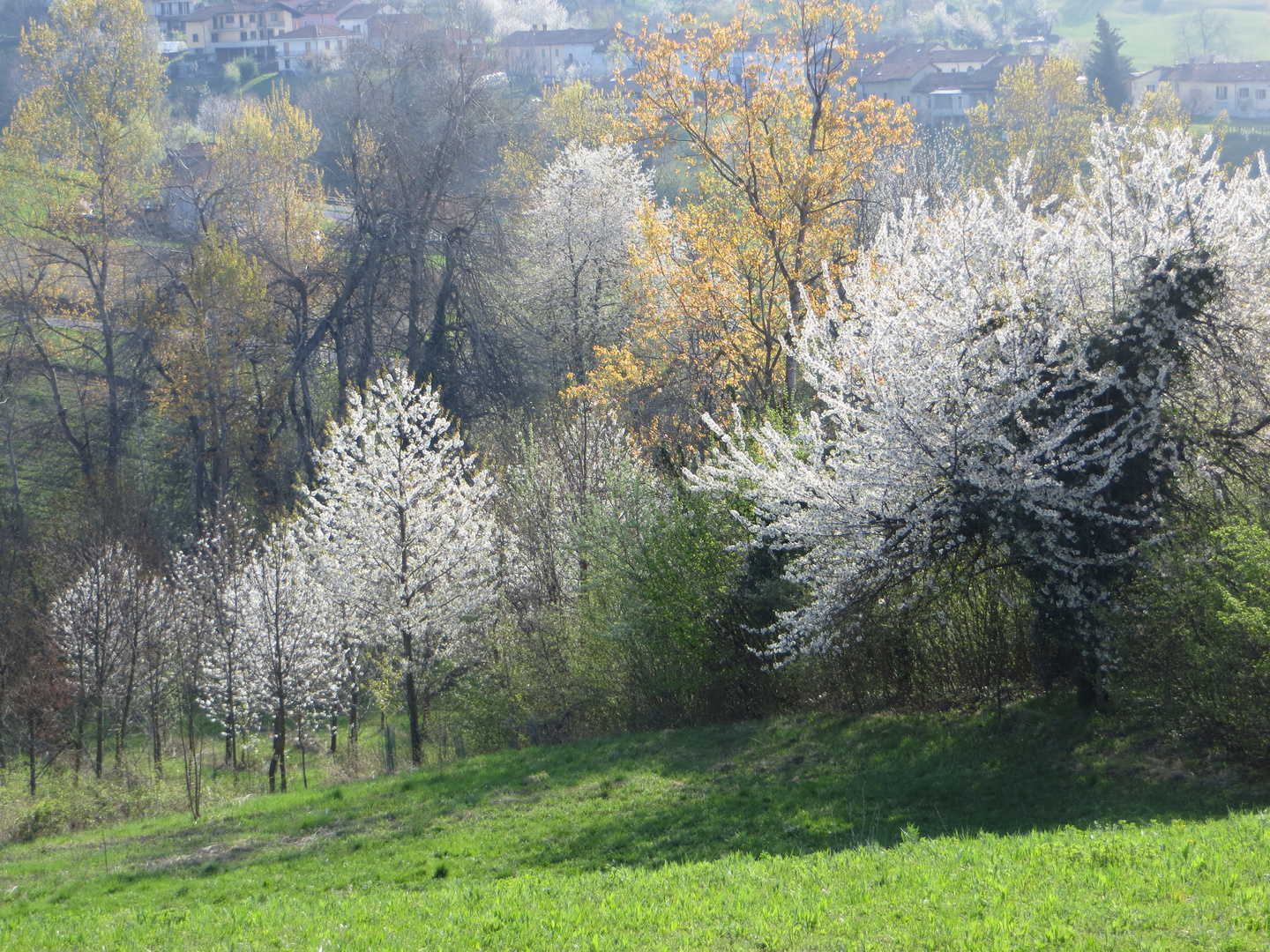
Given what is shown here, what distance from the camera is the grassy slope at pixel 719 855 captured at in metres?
6.89

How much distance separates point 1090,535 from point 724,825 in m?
5.31

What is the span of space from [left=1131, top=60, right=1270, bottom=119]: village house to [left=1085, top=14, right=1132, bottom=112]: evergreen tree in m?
18.5

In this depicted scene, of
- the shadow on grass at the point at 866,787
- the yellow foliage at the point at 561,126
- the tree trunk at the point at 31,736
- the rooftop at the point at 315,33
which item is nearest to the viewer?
the shadow on grass at the point at 866,787

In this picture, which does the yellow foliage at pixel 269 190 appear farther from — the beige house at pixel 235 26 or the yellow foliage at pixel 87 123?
the beige house at pixel 235 26

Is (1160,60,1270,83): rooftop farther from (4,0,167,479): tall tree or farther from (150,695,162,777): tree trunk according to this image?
(150,695,162,777): tree trunk

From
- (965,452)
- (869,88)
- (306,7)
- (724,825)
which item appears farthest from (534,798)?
(306,7)

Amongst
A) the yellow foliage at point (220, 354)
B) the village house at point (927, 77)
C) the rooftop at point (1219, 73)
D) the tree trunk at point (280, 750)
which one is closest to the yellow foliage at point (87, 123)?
the yellow foliage at point (220, 354)

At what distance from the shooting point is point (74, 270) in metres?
42.0

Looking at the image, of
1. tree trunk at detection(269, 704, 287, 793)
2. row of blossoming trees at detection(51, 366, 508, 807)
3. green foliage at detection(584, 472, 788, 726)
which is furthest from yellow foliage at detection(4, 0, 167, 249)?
green foliage at detection(584, 472, 788, 726)

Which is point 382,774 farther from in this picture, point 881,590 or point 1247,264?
point 1247,264

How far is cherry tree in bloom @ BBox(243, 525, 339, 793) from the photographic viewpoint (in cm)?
2072

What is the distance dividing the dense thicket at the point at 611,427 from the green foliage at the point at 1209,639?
5 centimetres

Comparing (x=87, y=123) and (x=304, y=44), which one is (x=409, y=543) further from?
(x=304, y=44)

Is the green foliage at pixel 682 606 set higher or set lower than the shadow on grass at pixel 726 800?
higher
